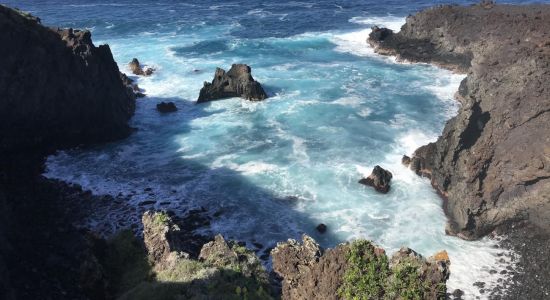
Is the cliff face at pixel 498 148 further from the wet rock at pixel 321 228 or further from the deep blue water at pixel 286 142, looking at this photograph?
the wet rock at pixel 321 228

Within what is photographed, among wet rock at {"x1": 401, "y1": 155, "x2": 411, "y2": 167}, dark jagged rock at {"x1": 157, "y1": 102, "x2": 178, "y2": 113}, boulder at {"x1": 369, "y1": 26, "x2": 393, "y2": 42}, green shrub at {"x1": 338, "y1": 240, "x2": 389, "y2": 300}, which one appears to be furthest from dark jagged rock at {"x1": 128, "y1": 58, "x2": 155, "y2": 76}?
green shrub at {"x1": 338, "y1": 240, "x2": 389, "y2": 300}

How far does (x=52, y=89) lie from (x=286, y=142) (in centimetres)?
2369

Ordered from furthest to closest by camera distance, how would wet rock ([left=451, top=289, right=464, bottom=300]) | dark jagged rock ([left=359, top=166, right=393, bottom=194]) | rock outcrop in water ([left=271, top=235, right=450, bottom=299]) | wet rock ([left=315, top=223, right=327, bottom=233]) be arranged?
dark jagged rock ([left=359, top=166, right=393, bottom=194]), wet rock ([left=315, top=223, right=327, bottom=233]), wet rock ([left=451, top=289, right=464, bottom=300]), rock outcrop in water ([left=271, top=235, right=450, bottom=299])

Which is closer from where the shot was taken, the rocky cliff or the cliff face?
the rocky cliff

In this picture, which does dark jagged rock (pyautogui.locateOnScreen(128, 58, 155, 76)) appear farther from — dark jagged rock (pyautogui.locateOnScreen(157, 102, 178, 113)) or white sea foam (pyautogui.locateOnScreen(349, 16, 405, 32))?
white sea foam (pyautogui.locateOnScreen(349, 16, 405, 32))

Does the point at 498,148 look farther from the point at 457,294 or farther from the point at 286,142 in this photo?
the point at 286,142

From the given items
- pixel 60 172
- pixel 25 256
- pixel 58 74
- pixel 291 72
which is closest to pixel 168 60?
pixel 291 72

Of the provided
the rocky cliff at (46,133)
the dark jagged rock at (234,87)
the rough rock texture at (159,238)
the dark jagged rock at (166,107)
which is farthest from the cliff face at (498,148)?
the dark jagged rock at (166,107)

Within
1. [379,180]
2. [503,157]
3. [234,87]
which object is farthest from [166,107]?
[503,157]

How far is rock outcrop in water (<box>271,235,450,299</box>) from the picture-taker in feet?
69.4

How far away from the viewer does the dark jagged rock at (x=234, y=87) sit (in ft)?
198

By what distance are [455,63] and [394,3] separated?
40.6 m

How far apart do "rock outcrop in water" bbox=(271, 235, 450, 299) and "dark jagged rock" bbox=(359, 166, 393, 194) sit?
60.4 ft

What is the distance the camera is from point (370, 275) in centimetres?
2159
